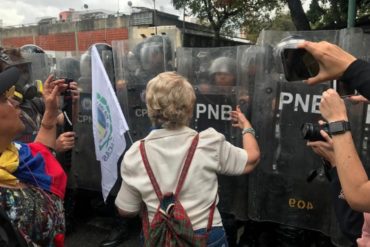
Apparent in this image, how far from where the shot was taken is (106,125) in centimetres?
338

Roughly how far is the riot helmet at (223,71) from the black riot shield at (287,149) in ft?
0.79

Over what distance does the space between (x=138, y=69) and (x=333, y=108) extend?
249 cm

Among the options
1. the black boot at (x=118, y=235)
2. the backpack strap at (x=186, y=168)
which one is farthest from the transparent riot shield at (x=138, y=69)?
the backpack strap at (x=186, y=168)

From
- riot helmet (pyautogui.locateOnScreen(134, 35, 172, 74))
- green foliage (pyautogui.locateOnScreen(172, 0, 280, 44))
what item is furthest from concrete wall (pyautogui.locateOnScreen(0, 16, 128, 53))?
riot helmet (pyautogui.locateOnScreen(134, 35, 172, 74))

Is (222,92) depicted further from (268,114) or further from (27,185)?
(27,185)

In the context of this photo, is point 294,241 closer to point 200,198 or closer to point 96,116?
point 200,198

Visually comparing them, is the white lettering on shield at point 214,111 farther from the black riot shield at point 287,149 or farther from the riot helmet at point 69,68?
the riot helmet at point 69,68

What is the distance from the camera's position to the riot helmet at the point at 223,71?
126 inches

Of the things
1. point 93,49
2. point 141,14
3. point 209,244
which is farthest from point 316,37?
point 141,14

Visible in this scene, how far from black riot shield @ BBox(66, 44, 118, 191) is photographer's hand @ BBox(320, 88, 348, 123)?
284 cm

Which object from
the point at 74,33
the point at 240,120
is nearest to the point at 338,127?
the point at 240,120

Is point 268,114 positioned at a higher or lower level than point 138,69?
lower

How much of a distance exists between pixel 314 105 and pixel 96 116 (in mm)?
1802

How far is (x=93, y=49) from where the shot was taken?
11.6 feet
